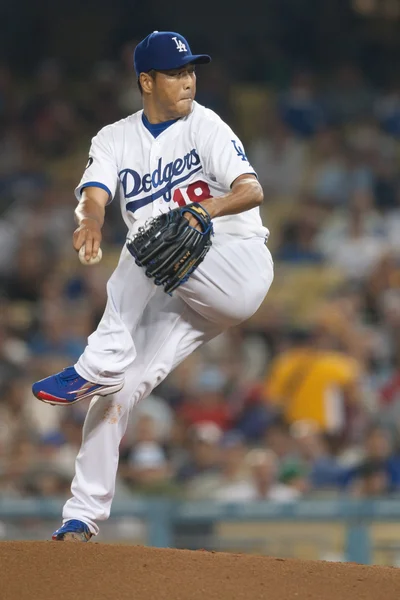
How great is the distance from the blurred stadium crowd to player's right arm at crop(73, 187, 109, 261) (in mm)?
715

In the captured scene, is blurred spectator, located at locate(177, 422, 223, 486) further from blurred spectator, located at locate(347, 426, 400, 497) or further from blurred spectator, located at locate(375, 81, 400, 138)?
blurred spectator, located at locate(375, 81, 400, 138)

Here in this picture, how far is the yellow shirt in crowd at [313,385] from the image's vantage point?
7270mm

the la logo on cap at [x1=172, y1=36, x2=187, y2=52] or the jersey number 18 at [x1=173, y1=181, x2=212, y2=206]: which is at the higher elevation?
the la logo on cap at [x1=172, y1=36, x2=187, y2=52]

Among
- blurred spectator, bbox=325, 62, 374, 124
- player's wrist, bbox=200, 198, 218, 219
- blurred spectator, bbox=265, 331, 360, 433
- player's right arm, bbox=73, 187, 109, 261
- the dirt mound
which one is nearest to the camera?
the dirt mound

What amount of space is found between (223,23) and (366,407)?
659 cm

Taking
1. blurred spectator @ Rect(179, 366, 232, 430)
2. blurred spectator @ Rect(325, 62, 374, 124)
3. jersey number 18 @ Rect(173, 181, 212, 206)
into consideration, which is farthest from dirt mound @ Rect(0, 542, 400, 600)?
blurred spectator @ Rect(325, 62, 374, 124)

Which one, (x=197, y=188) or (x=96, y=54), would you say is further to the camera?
(x=96, y=54)

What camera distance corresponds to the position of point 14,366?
780cm

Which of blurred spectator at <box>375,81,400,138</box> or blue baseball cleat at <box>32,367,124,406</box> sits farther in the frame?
blurred spectator at <box>375,81,400,138</box>

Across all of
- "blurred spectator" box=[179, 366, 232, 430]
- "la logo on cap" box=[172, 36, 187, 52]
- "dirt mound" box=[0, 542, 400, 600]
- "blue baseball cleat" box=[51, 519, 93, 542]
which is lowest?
"dirt mound" box=[0, 542, 400, 600]

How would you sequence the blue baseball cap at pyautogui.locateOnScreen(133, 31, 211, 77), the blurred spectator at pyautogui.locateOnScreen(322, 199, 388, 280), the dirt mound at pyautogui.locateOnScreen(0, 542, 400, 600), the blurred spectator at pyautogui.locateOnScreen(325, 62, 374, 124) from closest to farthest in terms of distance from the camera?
the dirt mound at pyautogui.locateOnScreen(0, 542, 400, 600) → the blue baseball cap at pyautogui.locateOnScreen(133, 31, 211, 77) → the blurred spectator at pyautogui.locateOnScreen(322, 199, 388, 280) → the blurred spectator at pyautogui.locateOnScreen(325, 62, 374, 124)

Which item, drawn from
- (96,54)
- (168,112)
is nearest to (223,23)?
(96,54)

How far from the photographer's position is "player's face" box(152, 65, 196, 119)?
13.1 ft

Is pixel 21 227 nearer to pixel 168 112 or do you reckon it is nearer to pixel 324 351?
pixel 324 351
